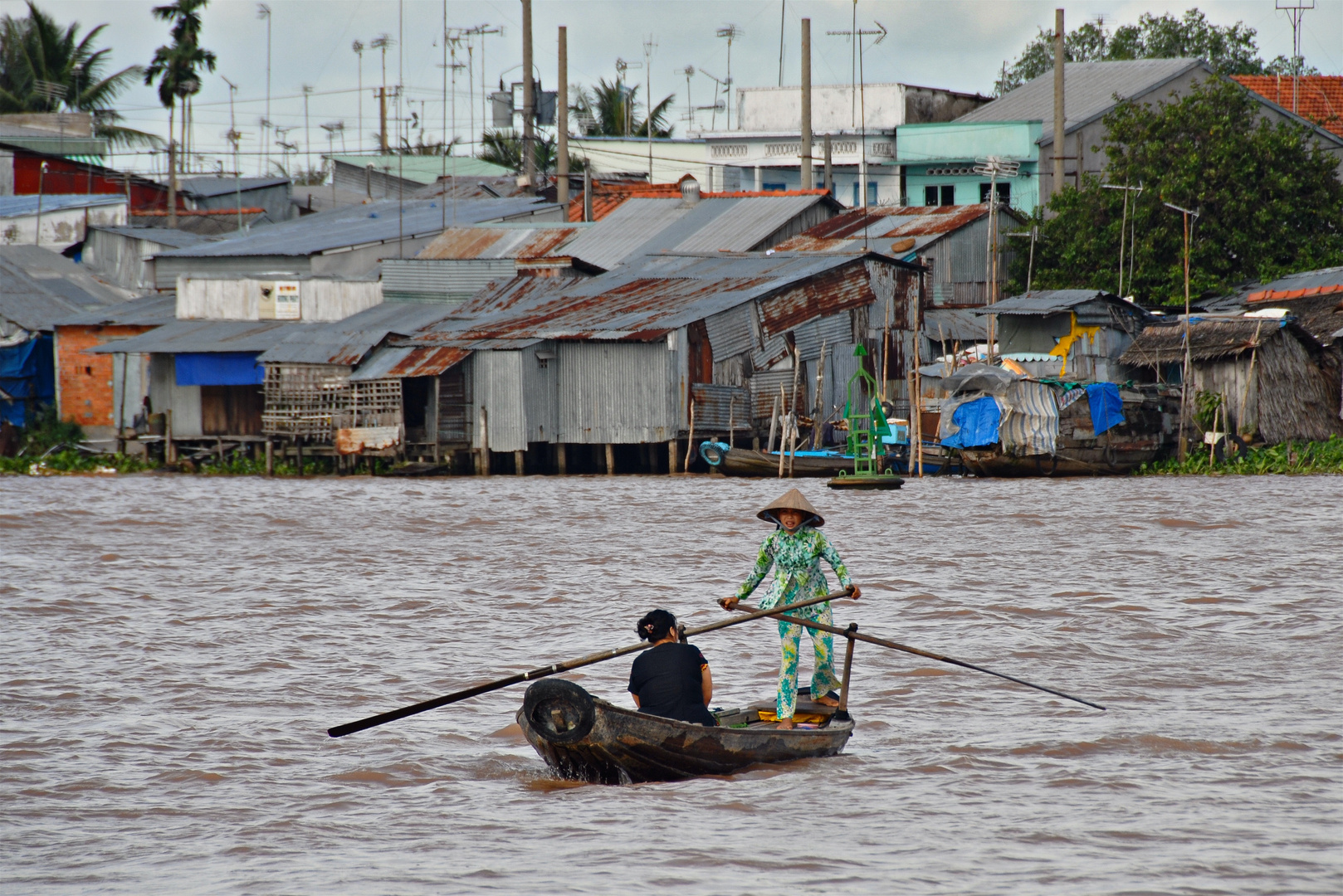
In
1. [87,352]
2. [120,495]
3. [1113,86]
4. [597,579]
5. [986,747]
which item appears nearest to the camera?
[986,747]

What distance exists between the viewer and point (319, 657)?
10859mm

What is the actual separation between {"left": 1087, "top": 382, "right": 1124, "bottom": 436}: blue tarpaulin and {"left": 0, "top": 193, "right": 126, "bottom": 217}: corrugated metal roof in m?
25.4

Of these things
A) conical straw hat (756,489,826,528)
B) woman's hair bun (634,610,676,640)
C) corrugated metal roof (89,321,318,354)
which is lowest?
woman's hair bun (634,610,676,640)

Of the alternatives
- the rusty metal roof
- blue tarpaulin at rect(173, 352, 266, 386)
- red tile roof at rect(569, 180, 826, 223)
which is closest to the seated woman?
the rusty metal roof

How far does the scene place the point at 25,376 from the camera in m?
32.8

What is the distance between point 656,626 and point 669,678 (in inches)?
10.3

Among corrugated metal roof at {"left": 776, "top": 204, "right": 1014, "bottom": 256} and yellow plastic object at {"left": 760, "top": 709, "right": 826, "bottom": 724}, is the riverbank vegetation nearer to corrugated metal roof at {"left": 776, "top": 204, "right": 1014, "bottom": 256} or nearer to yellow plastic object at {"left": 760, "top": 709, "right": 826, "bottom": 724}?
corrugated metal roof at {"left": 776, "top": 204, "right": 1014, "bottom": 256}

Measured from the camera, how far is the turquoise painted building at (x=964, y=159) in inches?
1459

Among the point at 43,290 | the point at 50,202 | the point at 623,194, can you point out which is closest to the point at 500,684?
the point at 43,290

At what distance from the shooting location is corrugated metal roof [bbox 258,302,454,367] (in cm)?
2886

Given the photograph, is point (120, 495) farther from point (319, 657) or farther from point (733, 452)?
point (319, 657)

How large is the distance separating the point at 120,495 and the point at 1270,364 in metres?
19.5

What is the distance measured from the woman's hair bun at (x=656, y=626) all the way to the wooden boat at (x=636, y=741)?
434 mm

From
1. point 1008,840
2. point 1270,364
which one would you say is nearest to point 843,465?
point 1270,364
